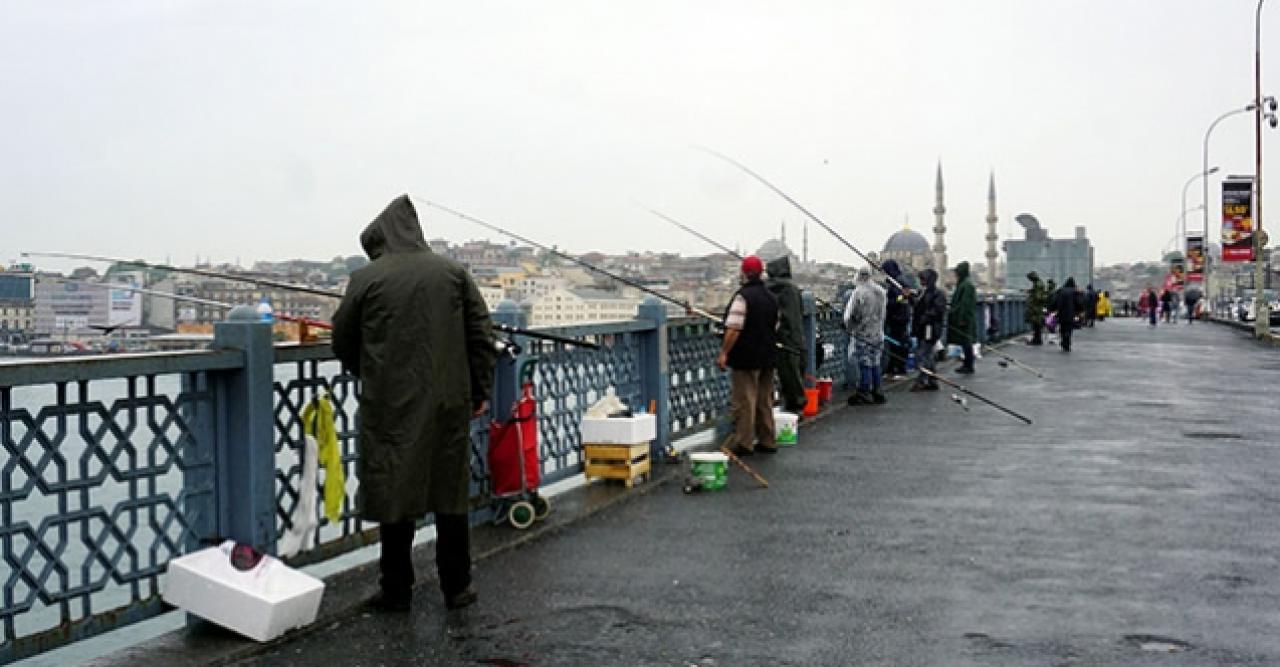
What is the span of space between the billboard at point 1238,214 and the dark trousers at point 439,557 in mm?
42876

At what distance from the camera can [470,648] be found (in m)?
5.83

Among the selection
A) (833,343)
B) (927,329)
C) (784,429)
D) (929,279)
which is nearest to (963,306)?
(929,279)

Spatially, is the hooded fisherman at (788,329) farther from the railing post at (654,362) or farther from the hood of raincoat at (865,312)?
the railing post at (654,362)

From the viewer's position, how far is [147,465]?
5746mm

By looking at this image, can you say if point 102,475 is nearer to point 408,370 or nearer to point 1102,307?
point 408,370

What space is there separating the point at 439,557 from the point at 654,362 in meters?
5.18

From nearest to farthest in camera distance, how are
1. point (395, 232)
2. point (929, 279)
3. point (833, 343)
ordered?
point (395, 232) → point (833, 343) → point (929, 279)

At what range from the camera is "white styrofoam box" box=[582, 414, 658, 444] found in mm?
10211

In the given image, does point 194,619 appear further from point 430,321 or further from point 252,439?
point 430,321

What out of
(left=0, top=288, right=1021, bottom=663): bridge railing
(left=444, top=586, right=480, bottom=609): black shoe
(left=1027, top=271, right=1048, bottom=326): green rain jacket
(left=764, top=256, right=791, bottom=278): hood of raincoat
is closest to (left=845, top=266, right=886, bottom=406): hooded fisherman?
(left=764, top=256, right=791, bottom=278): hood of raincoat

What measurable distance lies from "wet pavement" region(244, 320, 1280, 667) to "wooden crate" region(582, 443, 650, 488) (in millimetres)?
328

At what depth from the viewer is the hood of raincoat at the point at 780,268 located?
585 inches

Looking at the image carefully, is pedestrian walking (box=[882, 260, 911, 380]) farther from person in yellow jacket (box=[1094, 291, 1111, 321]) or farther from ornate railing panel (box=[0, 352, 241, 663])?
person in yellow jacket (box=[1094, 291, 1111, 321])

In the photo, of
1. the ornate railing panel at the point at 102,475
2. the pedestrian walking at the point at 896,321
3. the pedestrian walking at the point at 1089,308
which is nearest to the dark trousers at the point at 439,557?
the ornate railing panel at the point at 102,475
